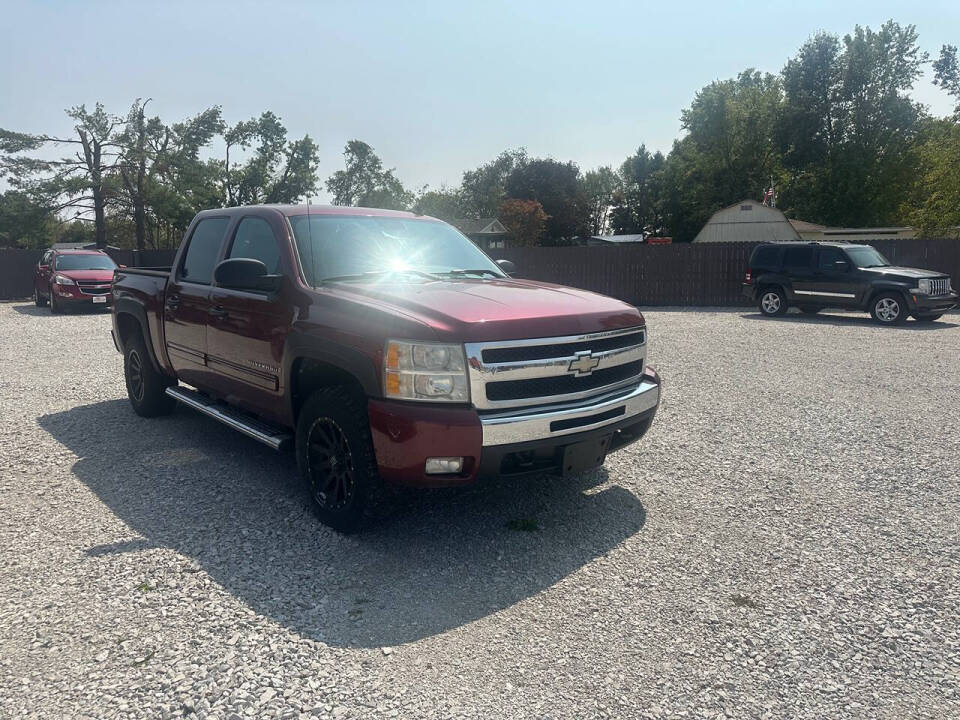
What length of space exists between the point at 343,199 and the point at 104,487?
81.2m

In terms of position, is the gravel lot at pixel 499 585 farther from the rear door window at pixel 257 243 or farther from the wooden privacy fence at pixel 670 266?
the wooden privacy fence at pixel 670 266

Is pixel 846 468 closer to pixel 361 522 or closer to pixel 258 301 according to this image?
pixel 361 522

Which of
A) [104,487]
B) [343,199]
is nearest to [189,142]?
[343,199]

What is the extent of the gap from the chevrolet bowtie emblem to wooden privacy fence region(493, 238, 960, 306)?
1916cm

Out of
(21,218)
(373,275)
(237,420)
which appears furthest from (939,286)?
(21,218)

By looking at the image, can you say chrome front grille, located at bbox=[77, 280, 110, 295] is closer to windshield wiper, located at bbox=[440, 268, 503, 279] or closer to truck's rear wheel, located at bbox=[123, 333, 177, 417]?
truck's rear wheel, located at bbox=[123, 333, 177, 417]

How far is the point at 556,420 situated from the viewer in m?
3.81

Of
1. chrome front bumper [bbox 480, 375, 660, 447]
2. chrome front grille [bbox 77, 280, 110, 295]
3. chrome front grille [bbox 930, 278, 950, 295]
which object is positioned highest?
chrome front grille [bbox 77, 280, 110, 295]

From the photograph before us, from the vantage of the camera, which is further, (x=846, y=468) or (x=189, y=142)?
(x=189, y=142)

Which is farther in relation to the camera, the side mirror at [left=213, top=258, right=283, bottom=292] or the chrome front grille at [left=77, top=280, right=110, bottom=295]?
the chrome front grille at [left=77, top=280, right=110, bottom=295]

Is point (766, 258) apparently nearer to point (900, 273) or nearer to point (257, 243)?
point (900, 273)

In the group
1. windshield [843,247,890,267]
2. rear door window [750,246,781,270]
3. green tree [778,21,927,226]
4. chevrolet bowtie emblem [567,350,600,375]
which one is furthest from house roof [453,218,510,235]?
chevrolet bowtie emblem [567,350,600,375]

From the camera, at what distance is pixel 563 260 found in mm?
24859

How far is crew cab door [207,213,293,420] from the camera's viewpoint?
4605 mm
